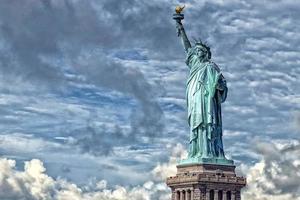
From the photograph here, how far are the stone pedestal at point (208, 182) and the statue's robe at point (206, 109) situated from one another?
1980 millimetres

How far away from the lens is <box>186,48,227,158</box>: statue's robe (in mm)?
146875

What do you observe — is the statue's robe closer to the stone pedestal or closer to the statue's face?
the statue's face

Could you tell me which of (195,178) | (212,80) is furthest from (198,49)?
(195,178)

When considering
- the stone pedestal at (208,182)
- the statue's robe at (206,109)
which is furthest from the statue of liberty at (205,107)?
the stone pedestal at (208,182)

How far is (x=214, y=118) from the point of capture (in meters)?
147

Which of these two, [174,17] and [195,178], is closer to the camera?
[195,178]

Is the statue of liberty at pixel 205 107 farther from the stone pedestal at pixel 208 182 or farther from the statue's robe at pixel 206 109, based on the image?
the stone pedestal at pixel 208 182

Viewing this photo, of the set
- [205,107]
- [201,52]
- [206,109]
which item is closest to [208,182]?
[206,109]

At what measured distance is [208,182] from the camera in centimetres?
14362

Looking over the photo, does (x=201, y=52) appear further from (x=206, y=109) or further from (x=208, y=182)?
(x=208, y=182)

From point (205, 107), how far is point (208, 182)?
9942 millimetres

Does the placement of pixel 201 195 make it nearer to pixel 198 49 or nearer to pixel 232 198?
pixel 232 198

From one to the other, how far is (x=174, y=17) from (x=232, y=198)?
Result: 81.9 ft

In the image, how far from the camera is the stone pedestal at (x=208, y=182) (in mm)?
143625
